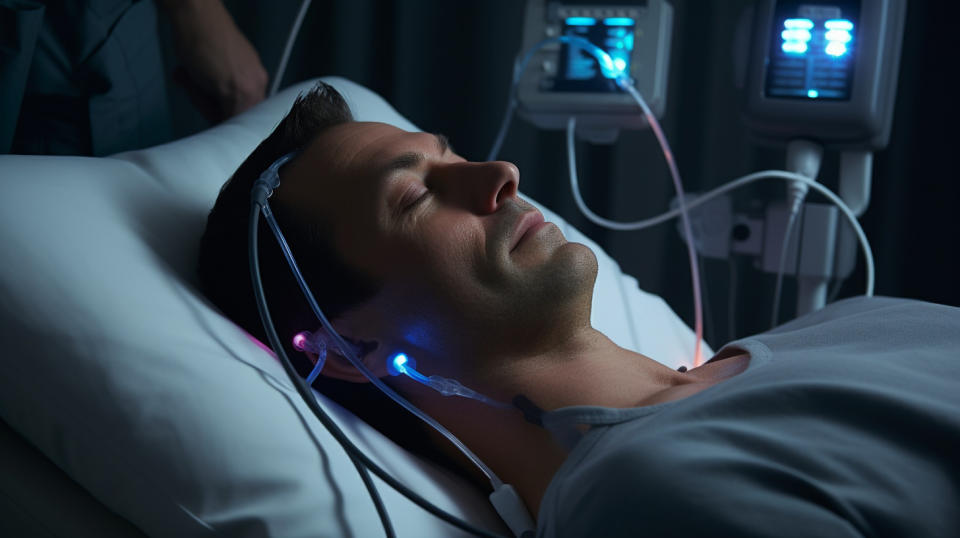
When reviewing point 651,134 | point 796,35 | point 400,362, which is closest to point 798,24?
point 796,35

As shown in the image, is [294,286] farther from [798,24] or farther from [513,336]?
[798,24]

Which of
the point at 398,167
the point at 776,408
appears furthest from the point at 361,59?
the point at 776,408

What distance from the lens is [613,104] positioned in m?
1.71

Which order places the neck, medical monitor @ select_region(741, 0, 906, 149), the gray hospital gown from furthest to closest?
medical monitor @ select_region(741, 0, 906, 149) < the neck < the gray hospital gown

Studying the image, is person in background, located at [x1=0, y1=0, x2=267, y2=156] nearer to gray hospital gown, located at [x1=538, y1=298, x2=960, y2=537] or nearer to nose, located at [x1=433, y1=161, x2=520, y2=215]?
nose, located at [x1=433, y1=161, x2=520, y2=215]

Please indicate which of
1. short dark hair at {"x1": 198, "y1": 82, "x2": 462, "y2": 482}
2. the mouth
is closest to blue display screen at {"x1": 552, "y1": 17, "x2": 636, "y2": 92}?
the mouth

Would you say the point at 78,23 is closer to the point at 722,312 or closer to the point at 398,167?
the point at 398,167

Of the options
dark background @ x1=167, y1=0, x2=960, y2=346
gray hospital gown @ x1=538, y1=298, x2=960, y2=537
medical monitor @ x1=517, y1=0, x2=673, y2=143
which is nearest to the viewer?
gray hospital gown @ x1=538, y1=298, x2=960, y2=537

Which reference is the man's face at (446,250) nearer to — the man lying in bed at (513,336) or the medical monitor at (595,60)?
the man lying in bed at (513,336)

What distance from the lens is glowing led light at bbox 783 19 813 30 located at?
5.08ft

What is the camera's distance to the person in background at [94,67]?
121 cm

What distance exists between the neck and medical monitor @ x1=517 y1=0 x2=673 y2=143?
0.79m

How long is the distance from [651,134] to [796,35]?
2.56ft

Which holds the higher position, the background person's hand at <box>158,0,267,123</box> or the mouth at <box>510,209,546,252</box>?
the background person's hand at <box>158,0,267,123</box>
